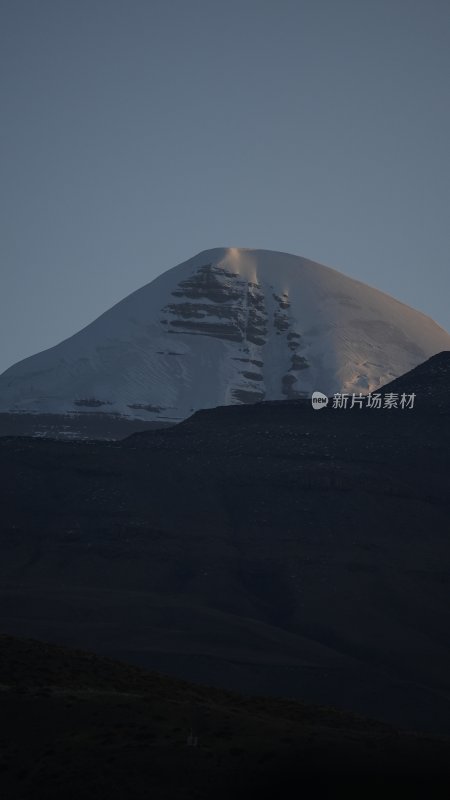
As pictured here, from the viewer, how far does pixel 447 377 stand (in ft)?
597

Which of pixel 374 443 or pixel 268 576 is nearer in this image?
pixel 268 576

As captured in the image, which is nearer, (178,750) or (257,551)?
(178,750)

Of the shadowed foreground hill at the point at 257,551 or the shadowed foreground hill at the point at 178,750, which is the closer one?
the shadowed foreground hill at the point at 178,750

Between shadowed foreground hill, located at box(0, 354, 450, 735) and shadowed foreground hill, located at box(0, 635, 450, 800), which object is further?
shadowed foreground hill, located at box(0, 354, 450, 735)

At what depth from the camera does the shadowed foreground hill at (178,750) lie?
47.5 m

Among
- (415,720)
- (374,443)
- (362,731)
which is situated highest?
(374,443)

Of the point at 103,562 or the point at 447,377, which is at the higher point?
the point at 447,377

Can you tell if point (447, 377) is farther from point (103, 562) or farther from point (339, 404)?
point (103, 562)

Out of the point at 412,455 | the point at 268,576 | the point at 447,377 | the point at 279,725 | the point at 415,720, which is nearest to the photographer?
the point at 279,725

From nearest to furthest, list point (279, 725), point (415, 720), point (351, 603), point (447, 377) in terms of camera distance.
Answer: point (279, 725), point (415, 720), point (351, 603), point (447, 377)

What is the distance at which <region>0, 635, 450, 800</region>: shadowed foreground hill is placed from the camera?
47.5 m

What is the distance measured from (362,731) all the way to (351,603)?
2771 inches

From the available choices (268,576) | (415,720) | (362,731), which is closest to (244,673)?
(415,720)

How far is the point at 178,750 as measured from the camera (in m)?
50.8
